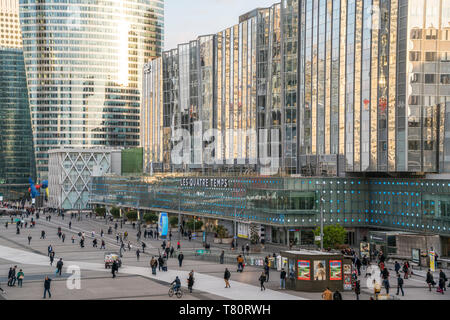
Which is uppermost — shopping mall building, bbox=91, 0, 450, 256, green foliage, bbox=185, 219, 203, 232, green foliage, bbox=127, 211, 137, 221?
shopping mall building, bbox=91, 0, 450, 256

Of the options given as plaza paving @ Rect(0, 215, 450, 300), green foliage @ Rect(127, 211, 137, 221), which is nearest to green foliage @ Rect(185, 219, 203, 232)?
green foliage @ Rect(127, 211, 137, 221)

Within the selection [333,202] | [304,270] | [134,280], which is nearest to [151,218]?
[333,202]

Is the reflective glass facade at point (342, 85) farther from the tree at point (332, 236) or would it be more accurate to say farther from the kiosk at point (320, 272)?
the kiosk at point (320, 272)

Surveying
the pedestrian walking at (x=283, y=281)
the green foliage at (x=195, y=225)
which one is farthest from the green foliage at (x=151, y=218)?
the pedestrian walking at (x=283, y=281)

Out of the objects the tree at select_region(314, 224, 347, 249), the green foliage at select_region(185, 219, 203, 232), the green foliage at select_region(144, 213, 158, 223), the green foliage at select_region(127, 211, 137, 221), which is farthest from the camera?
the green foliage at select_region(127, 211, 137, 221)

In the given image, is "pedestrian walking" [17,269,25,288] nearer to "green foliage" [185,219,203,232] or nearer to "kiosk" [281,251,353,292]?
"kiosk" [281,251,353,292]

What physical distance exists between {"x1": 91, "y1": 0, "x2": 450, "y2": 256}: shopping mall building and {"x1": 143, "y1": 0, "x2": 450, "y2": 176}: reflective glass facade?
7.0 inches

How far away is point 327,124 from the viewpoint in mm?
98562

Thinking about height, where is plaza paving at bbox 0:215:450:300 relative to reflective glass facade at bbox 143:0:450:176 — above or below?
below

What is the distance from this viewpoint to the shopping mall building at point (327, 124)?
83.0 m

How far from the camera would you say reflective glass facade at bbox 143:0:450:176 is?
83.1 metres
